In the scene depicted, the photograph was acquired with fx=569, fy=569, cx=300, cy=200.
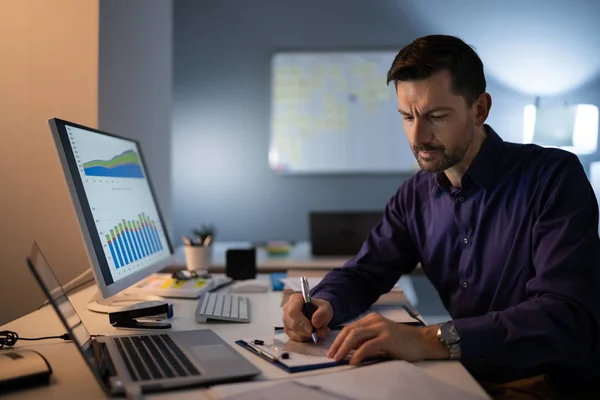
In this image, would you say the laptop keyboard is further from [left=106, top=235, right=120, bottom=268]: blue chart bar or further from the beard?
the beard

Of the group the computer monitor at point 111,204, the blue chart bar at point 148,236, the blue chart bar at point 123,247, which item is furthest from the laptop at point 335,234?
the blue chart bar at point 123,247

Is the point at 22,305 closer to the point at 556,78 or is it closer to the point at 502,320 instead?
the point at 502,320

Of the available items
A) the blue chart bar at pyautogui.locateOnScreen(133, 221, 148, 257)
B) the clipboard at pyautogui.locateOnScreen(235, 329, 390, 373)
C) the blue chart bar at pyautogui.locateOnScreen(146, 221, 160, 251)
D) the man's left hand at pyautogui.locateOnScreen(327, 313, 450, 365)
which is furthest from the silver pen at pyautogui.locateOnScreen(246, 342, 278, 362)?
the blue chart bar at pyautogui.locateOnScreen(146, 221, 160, 251)

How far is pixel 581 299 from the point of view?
110cm

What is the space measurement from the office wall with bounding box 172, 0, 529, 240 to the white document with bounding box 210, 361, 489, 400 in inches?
110

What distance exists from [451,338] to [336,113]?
2740 millimetres

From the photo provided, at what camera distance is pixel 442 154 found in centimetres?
137

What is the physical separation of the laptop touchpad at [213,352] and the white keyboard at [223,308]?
26 cm

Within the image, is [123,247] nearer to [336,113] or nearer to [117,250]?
[117,250]

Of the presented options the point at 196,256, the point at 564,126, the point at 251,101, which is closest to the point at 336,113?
the point at 251,101

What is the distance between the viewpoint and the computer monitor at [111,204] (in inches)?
47.7

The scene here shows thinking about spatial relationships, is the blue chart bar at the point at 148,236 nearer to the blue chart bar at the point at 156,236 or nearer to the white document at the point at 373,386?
the blue chart bar at the point at 156,236

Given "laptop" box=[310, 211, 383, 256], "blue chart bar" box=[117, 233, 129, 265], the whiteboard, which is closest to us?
"blue chart bar" box=[117, 233, 129, 265]

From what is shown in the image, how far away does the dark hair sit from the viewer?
4.37 ft
